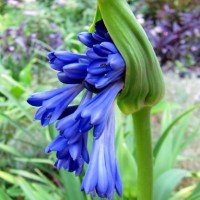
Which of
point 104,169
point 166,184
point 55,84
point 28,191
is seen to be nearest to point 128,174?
point 166,184

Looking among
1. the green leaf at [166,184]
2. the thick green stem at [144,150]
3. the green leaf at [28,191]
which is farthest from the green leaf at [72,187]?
the thick green stem at [144,150]

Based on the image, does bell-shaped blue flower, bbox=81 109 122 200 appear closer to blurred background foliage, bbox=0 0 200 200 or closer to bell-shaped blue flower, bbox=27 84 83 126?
bell-shaped blue flower, bbox=27 84 83 126

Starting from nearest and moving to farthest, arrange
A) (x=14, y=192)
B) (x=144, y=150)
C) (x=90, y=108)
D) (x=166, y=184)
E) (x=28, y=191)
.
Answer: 1. (x=90, y=108)
2. (x=144, y=150)
3. (x=28, y=191)
4. (x=166, y=184)
5. (x=14, y=192)

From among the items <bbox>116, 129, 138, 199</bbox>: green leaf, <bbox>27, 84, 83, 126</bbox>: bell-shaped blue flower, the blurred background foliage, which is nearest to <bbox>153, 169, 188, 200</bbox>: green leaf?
the blurred background foliage

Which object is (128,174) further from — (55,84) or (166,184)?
(55,84)

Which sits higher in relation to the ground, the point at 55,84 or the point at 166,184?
the point at 166,184

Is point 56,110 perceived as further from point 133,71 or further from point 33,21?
point 33,21
